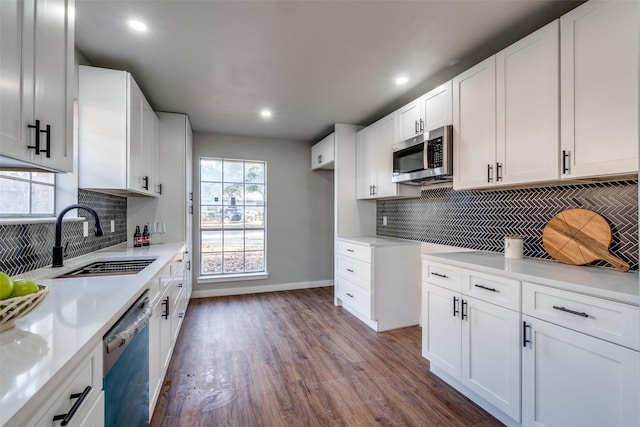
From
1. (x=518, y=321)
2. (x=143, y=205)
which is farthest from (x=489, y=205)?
(x=143, y=205)

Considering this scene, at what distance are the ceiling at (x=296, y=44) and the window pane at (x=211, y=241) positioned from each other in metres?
1.99

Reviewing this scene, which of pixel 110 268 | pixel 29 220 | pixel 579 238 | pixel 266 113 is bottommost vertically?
pixel 110 268

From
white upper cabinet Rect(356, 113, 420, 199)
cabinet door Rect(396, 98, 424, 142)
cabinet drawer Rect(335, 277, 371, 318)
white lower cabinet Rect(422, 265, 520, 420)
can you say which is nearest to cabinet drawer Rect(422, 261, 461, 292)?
white lower cabinet Rect(422, 265, 520, 420)

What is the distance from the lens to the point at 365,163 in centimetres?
383

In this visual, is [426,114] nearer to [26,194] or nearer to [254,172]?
[254,172]

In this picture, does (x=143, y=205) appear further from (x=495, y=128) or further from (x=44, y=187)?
(x=495, y=128)

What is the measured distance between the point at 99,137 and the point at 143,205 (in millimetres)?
1341

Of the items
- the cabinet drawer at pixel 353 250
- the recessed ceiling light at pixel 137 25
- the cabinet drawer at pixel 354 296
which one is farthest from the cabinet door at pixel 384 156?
the recessed ceiling light at pixel 137 25

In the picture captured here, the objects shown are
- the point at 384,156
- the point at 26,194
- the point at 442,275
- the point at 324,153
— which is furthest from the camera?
the point at 324,153

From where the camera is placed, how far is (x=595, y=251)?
1.75 m

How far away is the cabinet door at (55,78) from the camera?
3.77 ft

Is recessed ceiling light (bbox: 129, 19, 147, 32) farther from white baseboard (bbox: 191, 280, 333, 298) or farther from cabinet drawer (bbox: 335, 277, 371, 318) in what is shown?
white baseboard (bbox: 191, 280, 333, 298)

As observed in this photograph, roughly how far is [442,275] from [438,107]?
1.47 meters

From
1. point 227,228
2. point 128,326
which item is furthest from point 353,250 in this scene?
point 128,326
